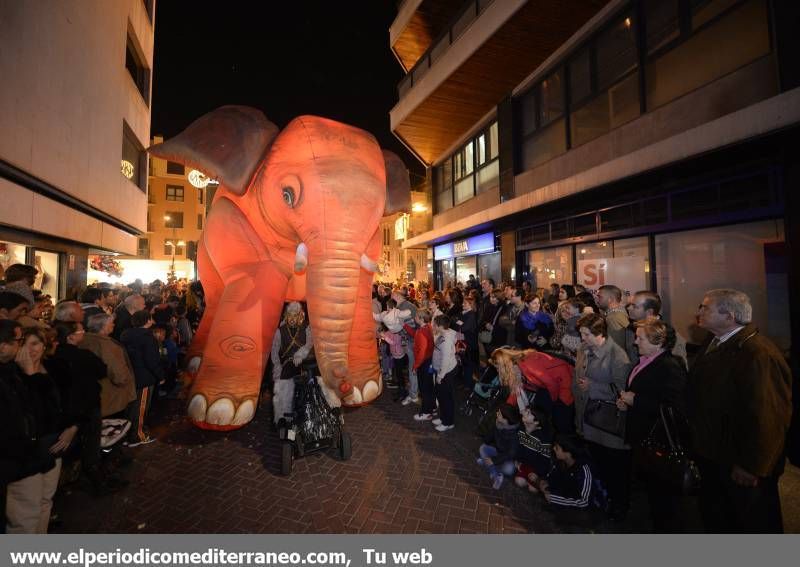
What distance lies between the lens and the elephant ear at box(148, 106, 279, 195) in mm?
4301

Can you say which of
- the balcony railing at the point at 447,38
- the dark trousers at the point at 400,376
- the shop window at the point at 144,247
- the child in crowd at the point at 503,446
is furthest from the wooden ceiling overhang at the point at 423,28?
the shop window at the point at 144,247

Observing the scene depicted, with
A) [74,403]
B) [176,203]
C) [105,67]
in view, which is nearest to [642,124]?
[74,403]

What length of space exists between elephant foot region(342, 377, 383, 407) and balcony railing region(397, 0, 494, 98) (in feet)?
33.3

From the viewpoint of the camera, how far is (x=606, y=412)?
298 cm

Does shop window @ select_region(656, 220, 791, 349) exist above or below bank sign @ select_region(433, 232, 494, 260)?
below

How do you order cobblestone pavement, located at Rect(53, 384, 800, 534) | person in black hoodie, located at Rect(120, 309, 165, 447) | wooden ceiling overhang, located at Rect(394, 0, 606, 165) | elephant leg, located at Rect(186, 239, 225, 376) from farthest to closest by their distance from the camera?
wooden ceiling overhang, located at Rect(394, 0, 606, 165) < elephant leg, located at Rect(186, 239, 225, 376) < person in black hoodie, located at Rect(120, 309, 165, 447) < cobblestone pavement, located at Rect(53, 384, 800, 534)

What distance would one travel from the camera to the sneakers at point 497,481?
3390 millimetres

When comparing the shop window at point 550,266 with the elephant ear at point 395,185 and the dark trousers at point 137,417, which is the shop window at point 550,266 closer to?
the elephant ear at point 395,185

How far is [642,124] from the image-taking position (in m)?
7.17

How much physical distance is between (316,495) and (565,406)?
2.57 metres

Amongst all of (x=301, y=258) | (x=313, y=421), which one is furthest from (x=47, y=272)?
(x=313, y=421)

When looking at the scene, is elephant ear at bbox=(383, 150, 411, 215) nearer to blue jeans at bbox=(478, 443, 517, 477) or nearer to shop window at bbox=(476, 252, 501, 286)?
blue jeans at bbox=(478, 443, 517, 477)

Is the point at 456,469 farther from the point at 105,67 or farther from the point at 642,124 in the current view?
the point at 105,67

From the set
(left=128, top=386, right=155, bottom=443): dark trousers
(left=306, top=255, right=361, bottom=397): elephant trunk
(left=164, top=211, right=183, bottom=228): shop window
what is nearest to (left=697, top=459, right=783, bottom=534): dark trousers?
(left=306, top=255, right=361, bottom=397): elephant trunk
